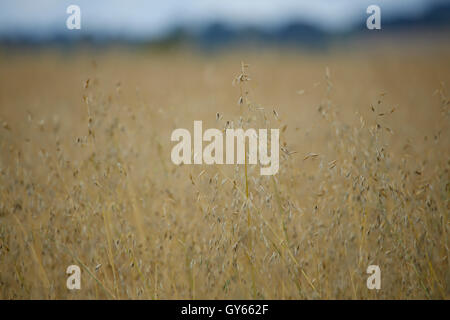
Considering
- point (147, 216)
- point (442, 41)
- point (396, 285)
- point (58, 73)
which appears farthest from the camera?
point (442, 41)

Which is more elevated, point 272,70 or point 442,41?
point 442,41

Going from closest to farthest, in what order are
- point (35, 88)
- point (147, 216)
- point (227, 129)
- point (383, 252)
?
point (227, 129) < point (383, 252) < point (147, 216) < point (35, 88)

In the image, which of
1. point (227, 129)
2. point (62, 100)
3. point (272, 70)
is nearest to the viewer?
point (227, 129)

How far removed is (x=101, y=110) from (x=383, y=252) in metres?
1.93

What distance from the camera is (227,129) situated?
1.74 m

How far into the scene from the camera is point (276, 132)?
1.87 metres
